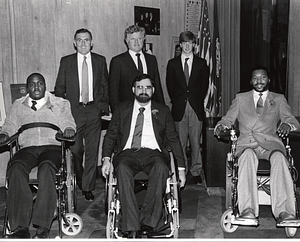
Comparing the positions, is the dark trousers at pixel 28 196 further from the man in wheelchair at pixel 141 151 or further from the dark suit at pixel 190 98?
the dark suit at pixel 190 98

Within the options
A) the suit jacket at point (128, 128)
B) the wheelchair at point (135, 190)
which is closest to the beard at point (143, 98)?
the suit jacket at point (128, 128)

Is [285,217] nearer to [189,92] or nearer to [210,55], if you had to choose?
[189,92]

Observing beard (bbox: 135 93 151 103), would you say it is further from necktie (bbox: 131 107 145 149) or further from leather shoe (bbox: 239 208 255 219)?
leather shoe (bbox: 239 208 255 219)

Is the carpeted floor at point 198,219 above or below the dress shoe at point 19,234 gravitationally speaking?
below

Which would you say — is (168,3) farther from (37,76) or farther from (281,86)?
(37,76)

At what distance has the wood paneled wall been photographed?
16.0 ft

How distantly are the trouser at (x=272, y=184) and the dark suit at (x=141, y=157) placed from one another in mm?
486

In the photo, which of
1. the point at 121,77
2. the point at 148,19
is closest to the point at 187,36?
the point at 121,77

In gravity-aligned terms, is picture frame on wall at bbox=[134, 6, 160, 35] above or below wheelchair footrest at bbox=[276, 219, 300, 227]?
above

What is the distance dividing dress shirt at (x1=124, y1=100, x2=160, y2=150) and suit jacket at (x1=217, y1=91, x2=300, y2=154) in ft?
1.95

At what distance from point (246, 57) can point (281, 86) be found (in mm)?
824

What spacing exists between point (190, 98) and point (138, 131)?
1232 millimetres

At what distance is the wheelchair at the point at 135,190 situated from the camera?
321 centimetres

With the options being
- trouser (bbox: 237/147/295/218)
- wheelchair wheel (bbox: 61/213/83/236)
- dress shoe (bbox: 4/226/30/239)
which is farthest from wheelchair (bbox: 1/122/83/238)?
trouser (bbox: 237/147/295/218)
